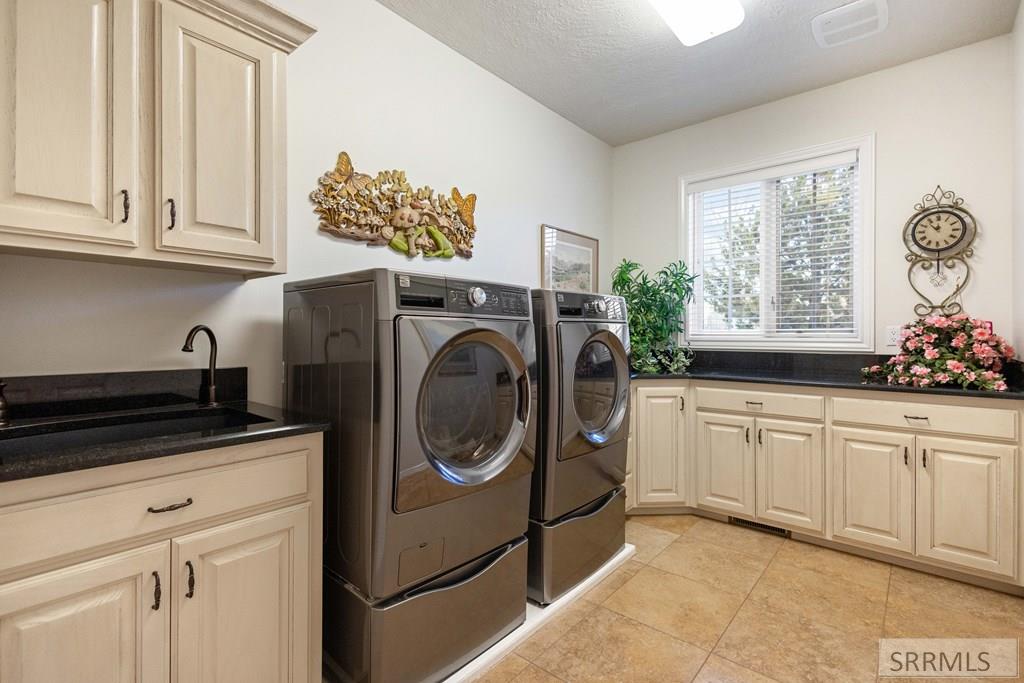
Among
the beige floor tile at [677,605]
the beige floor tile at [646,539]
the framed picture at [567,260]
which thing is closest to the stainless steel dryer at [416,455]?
the beige floor tile at [677,605]

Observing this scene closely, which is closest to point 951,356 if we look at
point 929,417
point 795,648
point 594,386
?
point 929,417

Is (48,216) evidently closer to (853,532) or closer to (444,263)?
(444,263)

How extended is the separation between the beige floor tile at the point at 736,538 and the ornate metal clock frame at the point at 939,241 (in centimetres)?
151

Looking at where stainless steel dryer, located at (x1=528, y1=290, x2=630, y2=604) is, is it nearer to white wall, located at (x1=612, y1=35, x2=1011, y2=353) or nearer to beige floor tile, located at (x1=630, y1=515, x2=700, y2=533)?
beige floor tile, located at (x1=630, y1=515, x2=700, y2=533)

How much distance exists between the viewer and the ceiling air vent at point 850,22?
2.20 metres

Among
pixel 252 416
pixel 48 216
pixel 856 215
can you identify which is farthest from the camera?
pixel 856 215

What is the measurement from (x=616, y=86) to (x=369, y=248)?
1831 millimetres

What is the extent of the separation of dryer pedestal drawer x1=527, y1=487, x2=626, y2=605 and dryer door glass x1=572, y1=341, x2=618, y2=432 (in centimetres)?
40

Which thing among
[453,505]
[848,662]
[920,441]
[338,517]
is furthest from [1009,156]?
[338,517]

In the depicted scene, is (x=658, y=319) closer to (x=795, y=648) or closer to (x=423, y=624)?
(x=795, y=648)

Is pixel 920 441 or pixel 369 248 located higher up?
pixel 369 248

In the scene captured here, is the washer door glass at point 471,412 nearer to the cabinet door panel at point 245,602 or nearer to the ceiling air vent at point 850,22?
the cabinet door panel at point 245,602

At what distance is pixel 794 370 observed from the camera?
3.08m

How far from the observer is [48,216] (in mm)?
1160
